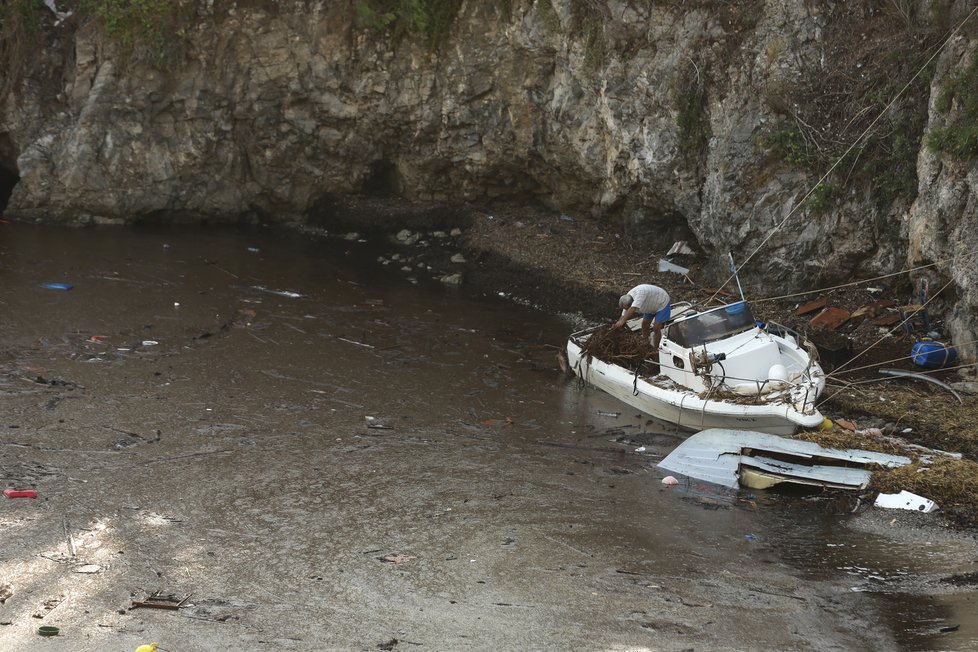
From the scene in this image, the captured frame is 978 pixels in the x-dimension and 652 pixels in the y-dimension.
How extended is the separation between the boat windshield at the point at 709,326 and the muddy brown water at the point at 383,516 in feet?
4.20

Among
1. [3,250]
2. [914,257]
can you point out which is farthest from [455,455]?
[3,250]

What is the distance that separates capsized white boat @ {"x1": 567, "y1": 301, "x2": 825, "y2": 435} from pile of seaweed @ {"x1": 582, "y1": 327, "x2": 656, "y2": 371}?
115 mm

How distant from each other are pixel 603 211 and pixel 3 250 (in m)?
12.9

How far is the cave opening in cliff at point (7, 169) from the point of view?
76.1 ft

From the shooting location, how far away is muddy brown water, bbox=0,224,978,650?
23.1 ft

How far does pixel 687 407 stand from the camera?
11570 mm

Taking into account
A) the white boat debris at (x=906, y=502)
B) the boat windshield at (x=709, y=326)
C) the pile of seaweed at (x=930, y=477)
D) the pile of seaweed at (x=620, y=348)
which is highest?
the boat windshield at (x=709, y=326)

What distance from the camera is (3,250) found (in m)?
19.3

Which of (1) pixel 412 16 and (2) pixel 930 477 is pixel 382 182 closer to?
(1) pixel 412 16

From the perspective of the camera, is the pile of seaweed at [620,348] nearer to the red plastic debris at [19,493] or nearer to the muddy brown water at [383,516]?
the muddy brown water at [383,516]

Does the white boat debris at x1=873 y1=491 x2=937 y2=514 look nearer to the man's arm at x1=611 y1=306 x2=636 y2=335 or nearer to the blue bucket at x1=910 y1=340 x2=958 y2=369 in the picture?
the blue bucket at x1=910 y1=340 x2=958 y2=369

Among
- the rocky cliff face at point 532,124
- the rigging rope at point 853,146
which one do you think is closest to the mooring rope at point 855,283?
the rocky cliff face at point 532,124

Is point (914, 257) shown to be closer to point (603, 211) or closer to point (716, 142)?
point (716, 142)

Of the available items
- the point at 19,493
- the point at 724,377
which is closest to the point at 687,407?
the point at 724,377
